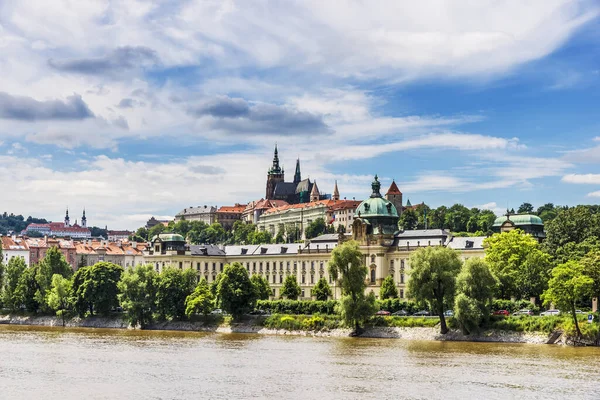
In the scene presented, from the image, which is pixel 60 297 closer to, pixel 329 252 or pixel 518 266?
pixel 329 252

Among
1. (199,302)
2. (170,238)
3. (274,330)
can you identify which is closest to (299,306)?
(274,330)

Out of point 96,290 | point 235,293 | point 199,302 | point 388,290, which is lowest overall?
point 199,302

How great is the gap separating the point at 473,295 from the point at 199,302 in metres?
35.1

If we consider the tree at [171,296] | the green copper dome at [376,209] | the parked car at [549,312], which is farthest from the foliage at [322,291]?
the parked car at [549,312]

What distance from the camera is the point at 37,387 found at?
2275 inches

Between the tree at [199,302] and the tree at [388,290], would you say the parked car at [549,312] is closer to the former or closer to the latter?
the tree at [388,290]

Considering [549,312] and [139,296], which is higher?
[139,296]

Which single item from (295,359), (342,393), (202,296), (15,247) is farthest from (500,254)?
(15,247)

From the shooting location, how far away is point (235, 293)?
350ft

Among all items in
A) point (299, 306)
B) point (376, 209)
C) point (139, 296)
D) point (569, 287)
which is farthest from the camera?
point (376, 209)

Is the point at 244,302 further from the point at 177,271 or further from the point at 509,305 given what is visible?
the point at 509,305

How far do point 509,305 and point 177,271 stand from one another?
4194cm

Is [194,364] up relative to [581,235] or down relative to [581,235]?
down

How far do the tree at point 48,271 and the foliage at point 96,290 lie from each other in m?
6.88
